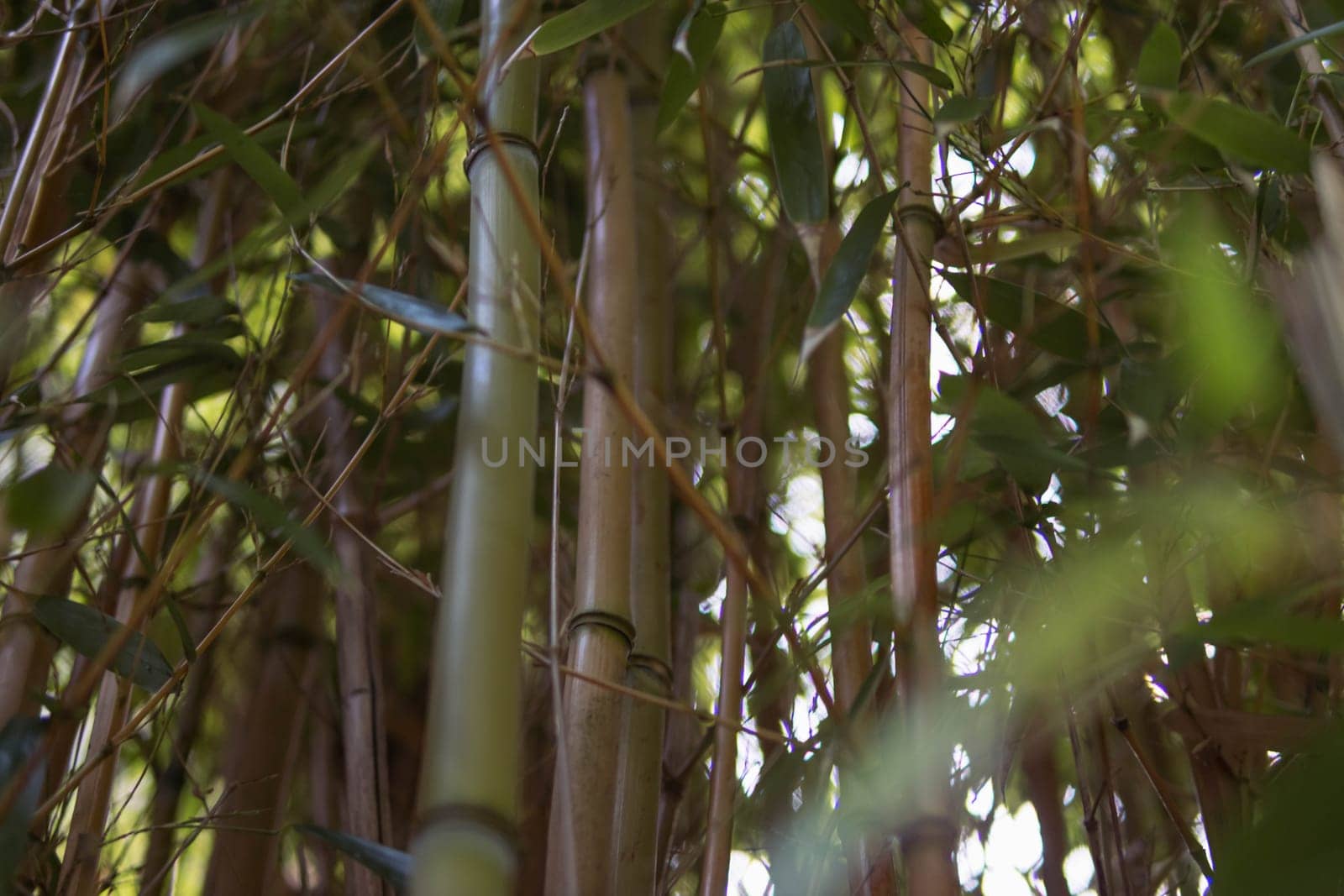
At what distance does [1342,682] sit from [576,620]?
0.47 m

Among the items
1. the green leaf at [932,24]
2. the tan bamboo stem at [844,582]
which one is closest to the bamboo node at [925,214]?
the green leaf at [932,24]

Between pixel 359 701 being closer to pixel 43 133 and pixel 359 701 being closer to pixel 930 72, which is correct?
pixel 43 133

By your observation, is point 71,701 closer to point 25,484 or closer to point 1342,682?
point 25,484

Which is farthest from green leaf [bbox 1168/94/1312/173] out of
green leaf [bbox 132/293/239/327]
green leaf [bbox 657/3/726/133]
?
green leaf [bbox 132/293/239/327]

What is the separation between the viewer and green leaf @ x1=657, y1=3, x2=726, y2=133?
72 centimetres

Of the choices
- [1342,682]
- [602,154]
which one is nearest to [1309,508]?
[1342,682]

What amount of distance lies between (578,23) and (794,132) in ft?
0.44

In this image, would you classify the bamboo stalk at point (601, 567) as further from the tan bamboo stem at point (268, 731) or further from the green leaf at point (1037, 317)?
the tan bamboo stem at point (268, 731)

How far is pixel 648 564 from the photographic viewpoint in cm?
87

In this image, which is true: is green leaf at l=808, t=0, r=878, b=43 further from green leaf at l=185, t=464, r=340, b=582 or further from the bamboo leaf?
green leaf at l=185, t=464, r=340, b=582

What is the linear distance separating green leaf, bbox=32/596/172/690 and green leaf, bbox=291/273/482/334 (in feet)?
0.87

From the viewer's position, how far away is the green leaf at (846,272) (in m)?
0.56

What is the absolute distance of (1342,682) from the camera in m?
0.75

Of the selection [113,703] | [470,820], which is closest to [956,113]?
[470,820]
